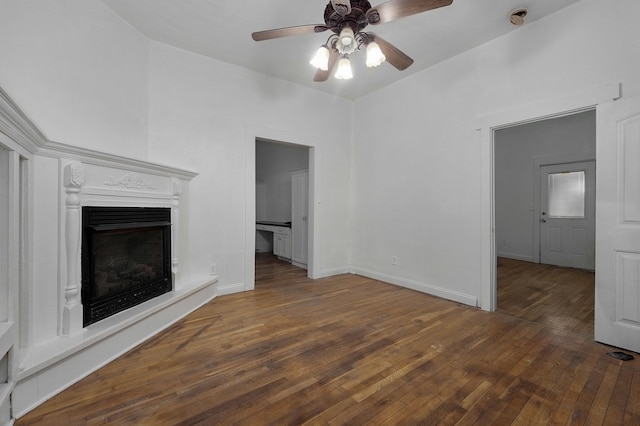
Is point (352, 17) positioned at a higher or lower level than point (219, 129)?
higher

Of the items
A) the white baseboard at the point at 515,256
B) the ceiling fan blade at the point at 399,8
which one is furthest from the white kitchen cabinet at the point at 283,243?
the white baseboard at the point at 515,256

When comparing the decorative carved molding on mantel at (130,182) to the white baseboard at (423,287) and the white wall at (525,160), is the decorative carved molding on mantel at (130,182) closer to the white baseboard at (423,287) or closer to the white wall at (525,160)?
the white baseboard at (423,287)

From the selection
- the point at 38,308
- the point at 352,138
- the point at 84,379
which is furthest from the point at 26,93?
the point at 352,138

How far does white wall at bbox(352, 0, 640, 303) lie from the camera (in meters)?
2.46

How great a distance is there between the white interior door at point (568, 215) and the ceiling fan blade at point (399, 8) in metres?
5.58

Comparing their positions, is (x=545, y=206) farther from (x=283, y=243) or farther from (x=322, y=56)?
(x=322, y=56)

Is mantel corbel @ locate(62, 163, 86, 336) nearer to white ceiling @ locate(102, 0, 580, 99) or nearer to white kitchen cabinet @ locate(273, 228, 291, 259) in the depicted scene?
white ceiling @ locate(102, 0, 580, 99)

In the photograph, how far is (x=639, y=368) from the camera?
2002mm

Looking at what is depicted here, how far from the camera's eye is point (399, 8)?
71.5 inches

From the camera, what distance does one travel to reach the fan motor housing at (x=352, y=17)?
188cm

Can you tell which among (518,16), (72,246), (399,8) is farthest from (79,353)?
(518,16)

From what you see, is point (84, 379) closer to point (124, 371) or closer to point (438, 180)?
point (124, 371)

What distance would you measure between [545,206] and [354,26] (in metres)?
6.06

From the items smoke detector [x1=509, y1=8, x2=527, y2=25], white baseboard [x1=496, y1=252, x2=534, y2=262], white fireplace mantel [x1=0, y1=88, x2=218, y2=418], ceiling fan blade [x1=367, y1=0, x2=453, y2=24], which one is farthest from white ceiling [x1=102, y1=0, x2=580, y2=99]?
white baseboard [x1=496, y1=252, x2=534, y2=262]
